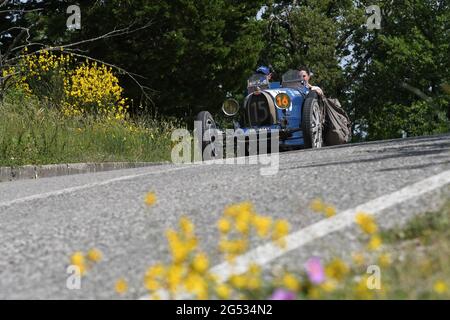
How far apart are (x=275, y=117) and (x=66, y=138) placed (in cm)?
344

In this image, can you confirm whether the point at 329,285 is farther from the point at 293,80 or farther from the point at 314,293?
the point at 293,80

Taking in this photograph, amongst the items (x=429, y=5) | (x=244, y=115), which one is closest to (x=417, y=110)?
(x=429, y=5)

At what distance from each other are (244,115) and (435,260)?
10.7m

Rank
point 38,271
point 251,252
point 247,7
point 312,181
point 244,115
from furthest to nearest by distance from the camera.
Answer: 1. point 247,7
2. point 244,115
3. point 312,181
4. point 38,271
5. point 251,252

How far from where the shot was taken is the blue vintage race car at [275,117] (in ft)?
44.0

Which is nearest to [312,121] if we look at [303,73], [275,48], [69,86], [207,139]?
[303,73]

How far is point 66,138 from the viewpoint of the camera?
45.2 ft

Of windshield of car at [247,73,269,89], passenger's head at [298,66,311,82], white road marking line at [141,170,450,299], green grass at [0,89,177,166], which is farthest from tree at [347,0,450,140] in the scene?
white road marking line at [141,170,450,299]

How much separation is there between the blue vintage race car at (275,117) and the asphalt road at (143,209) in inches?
190

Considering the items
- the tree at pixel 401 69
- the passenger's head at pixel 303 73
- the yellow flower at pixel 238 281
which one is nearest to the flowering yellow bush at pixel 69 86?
the passenger's head at pixel 303 73

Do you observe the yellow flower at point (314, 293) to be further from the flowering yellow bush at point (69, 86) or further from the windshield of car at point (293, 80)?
the flowering yellow bush at point (69, 86)

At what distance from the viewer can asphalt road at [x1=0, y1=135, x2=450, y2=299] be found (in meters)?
4.50

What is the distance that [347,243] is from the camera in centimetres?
440
